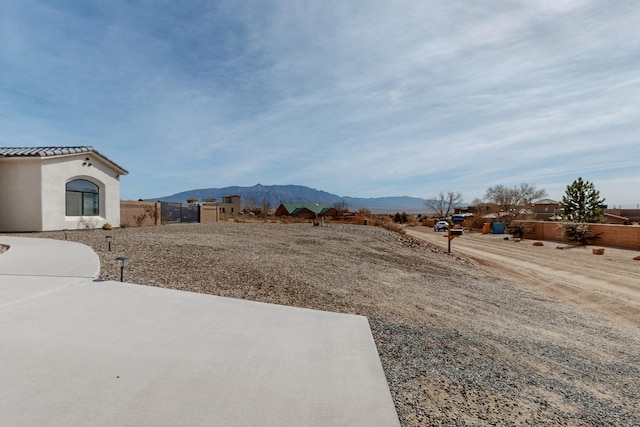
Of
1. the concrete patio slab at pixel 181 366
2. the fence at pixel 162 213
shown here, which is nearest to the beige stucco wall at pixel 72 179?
the fence at pixel 162 213

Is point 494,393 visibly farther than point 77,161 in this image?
No

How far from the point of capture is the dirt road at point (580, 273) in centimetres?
975

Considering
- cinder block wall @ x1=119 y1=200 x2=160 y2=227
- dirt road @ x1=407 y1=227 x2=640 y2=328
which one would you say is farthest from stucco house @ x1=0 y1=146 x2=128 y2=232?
dirt road @ x1=407 y1=227 x2=640 y2=328

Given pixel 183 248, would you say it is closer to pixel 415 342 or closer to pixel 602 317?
pixel 415 342

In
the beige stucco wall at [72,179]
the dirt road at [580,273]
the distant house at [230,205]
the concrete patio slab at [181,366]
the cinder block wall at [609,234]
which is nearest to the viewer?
the concrete patio slab at [181,366]

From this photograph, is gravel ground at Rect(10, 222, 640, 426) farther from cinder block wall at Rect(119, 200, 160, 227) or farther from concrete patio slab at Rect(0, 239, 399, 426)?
cinder block wall at Rect(119, 200, 160, 227)

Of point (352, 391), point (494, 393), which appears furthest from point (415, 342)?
A: point (352, 391)

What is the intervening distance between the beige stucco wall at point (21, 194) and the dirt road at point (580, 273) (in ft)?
68.0

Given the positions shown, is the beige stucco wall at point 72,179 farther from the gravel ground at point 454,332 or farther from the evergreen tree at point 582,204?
the evergreen tree at point 582,204

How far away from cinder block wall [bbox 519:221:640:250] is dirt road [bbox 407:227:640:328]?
1.49m

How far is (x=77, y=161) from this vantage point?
16.4 metres

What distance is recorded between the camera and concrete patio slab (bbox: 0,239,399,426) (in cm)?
236

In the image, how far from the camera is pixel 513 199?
4756 centimetres

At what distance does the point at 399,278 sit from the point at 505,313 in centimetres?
312
